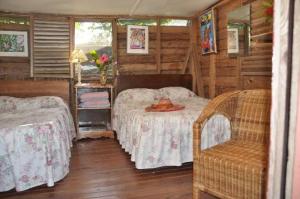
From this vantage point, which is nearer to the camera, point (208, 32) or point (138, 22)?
point (208, 32)

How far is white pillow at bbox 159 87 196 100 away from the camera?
4.33m

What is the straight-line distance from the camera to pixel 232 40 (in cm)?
365

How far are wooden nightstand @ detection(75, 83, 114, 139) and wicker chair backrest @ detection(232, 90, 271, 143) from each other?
2403 millimetres

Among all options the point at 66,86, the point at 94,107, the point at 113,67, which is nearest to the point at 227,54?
the point at 113,67

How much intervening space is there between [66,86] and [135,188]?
93.2 inches

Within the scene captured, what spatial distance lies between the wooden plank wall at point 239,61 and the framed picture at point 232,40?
113mm

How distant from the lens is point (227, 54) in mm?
3855

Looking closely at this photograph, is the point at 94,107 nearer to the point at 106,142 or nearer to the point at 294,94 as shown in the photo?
the point at 106,142

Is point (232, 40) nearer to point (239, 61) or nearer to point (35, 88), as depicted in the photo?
point (239, 61)

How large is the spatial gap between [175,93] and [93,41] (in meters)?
1.63

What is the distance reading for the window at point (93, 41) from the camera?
4.48 metres

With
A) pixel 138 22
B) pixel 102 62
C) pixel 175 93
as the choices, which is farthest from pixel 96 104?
pixel 138 22

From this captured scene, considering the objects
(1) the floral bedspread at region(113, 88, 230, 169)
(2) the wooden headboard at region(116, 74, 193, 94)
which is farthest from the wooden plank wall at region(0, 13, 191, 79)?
(1) the floral bedspread at region(113, 88, 230, 169)

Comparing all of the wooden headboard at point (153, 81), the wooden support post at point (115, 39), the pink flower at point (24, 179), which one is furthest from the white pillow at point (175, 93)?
the pink flower at point (24, 179)
